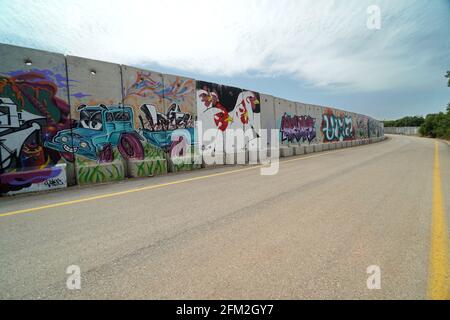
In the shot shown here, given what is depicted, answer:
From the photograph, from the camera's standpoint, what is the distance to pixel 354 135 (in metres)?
37.5

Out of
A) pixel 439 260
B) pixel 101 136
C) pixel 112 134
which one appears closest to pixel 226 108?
pixel 112 134

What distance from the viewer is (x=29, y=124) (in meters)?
7.88

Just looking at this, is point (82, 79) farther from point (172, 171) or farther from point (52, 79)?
point (172, 171)

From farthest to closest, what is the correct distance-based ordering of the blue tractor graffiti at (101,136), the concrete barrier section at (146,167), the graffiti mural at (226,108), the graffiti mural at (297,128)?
the graffiti mural at (297,128) → the graffiti mural at (226,108) → the concrete barrier section at (146,167) → the blue tractor graffiti at (101,136)

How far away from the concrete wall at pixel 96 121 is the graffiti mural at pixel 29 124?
0.08ft

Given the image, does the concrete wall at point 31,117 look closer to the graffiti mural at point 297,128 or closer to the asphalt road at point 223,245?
the asphalt road at point 223,245

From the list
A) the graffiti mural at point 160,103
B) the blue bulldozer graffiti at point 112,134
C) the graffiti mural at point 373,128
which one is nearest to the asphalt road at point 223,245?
the blue bulldozer graffiti at point 112,134

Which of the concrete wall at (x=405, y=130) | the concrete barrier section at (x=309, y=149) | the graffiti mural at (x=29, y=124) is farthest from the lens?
the concrete wall at (x=405, y=130)

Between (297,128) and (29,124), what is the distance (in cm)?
1971

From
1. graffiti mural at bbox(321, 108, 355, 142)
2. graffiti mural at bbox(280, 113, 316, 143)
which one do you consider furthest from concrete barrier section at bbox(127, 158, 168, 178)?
graffiti mural at bbox(321, 108, 355, 142)

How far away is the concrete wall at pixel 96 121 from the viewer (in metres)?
7.60

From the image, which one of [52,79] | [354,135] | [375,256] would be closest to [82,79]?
[52,79]

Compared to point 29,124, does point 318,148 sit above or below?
below

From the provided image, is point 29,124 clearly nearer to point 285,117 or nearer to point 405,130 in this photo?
point 285,117
